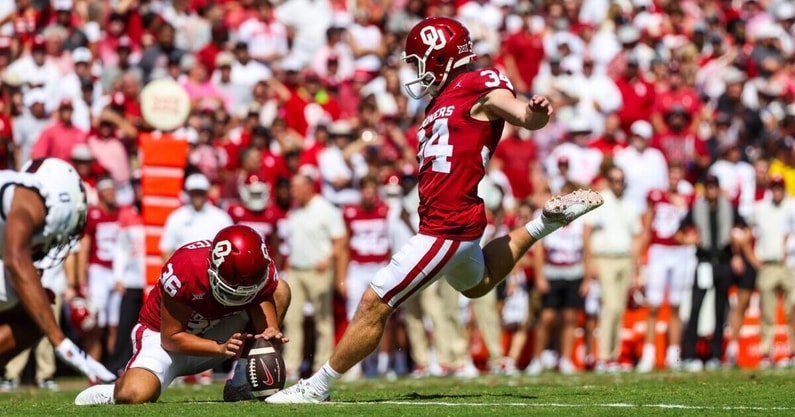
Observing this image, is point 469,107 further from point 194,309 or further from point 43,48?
point 43,48

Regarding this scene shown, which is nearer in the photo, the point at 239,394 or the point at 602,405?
the point at 602,405

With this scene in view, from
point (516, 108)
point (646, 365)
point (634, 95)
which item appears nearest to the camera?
point (516, 108)

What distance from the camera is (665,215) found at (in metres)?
16.2

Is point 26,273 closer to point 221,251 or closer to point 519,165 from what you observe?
point 221,251

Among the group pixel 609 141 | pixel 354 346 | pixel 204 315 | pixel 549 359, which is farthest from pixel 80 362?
pixel 609 141

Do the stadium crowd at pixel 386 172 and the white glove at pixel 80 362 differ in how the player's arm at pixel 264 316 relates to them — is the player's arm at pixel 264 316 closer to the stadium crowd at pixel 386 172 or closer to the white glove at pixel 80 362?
the white glove at pixel 80 362

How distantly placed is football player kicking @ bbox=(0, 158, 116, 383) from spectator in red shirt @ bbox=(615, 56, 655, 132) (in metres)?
11.0

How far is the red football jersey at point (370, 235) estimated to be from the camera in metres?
→ 15.4

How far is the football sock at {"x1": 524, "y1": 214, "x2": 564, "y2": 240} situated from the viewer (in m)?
8.70

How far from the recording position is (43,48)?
17.6 m

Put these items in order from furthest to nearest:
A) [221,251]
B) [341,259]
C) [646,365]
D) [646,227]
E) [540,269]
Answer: [646,227] < [540,269] < [646,365] < [341,259] < [221,251]

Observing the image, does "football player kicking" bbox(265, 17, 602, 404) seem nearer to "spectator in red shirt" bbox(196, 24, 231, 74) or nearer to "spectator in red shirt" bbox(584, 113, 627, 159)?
"spectator in red shirt" bbox(584, 113, 627, 159)

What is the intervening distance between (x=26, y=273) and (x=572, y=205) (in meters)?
3.23

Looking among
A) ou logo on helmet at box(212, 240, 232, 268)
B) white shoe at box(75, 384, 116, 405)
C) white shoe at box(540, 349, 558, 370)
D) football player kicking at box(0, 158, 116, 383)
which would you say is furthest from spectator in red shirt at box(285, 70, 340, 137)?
A: ou logo on helmet at box(212, 240, 232, 268)
